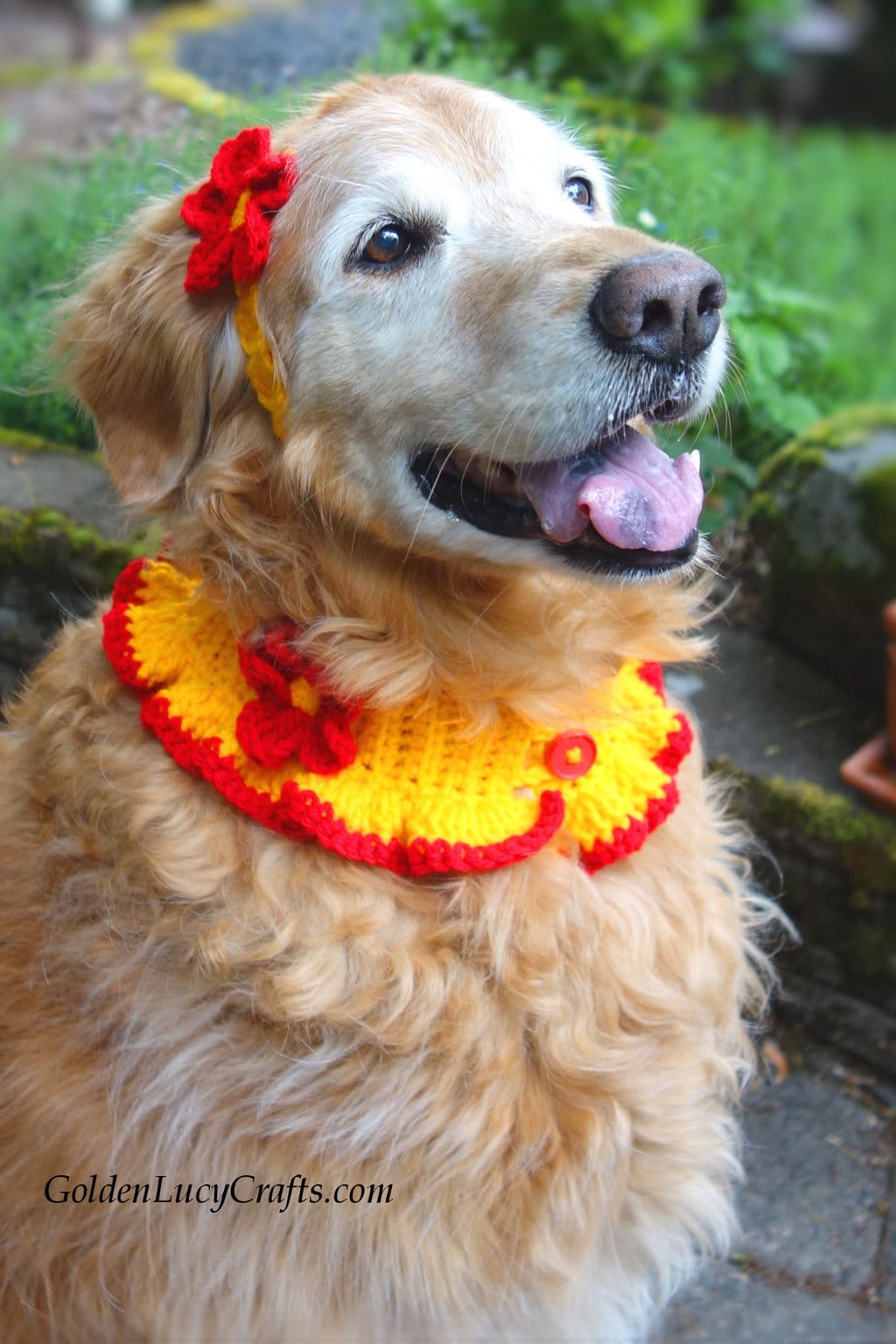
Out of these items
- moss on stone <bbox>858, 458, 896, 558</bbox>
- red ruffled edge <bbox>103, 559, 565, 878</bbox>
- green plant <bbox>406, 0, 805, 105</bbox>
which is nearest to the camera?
red ruffled edge <bbox>103, 559, 565, 878</bbox>

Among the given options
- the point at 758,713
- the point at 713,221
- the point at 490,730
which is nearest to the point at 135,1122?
the point at 490,730

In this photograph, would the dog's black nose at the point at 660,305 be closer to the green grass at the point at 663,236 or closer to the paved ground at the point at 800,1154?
the green grass at the point at 663,236

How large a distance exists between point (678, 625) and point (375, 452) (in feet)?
2.17

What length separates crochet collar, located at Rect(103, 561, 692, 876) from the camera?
2.01 m

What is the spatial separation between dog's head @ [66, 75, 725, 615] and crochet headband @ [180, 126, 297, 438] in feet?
0.04

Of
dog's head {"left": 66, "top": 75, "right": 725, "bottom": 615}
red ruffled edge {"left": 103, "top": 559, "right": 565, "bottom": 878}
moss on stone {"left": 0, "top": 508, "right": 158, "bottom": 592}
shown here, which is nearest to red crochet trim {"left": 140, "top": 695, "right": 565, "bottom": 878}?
red ruffled edge {"left": 103, "top": 559, "right": 565, "bottom": 878}

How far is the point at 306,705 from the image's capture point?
207 centimetres

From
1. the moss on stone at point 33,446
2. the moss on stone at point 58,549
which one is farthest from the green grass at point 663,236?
the moss on stone at point 58,549

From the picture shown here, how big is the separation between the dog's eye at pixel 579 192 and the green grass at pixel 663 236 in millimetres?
360

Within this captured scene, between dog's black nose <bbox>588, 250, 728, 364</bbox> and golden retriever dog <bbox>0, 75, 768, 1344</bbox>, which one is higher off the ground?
dog's black nose <bbox>588, 250, 728, 364</bbox>

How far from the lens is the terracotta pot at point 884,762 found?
2913 millimetres

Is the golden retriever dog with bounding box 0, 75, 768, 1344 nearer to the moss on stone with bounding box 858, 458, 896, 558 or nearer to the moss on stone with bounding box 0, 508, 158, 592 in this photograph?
the moss on stone with bounding box 0, 508, 158, 592

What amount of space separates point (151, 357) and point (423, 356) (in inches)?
20.2

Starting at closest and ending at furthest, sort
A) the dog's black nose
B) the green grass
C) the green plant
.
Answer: the dog's black nose < the green grass < the green plant
